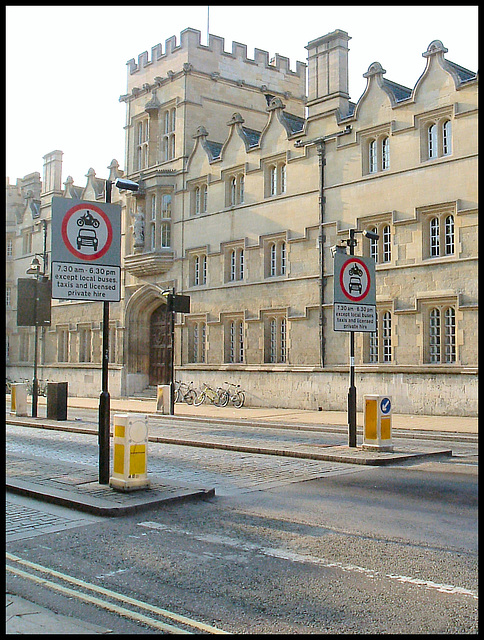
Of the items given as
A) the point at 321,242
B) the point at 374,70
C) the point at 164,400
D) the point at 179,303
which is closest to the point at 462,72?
the point at 374,70

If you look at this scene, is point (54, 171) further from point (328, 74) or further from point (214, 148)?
point (328, 74)

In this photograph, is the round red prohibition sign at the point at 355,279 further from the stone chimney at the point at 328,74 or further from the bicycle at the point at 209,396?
the bicycle at the point at 209,396

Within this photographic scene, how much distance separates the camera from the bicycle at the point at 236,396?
2934 centimetres

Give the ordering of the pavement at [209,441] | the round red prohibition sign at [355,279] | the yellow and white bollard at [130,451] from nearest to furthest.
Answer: the pavement at [209,441] < the yellow and white bollard at [130,451] < the round red prohibition sign at [355,279]

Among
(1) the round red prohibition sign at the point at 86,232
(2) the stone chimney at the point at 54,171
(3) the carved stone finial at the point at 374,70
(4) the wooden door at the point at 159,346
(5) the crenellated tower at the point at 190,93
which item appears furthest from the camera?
(2) the stone chimney at the point at 54,171

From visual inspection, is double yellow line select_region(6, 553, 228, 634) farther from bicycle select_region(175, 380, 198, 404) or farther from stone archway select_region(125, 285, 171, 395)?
stone archway select_region(125, 285, 171, 395)


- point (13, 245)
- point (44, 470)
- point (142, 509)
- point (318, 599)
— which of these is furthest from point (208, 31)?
point (318, 599)

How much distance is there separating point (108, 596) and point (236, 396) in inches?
945

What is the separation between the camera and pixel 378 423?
13.6m

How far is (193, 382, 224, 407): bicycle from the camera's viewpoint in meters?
30.1

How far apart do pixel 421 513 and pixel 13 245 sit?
145ft

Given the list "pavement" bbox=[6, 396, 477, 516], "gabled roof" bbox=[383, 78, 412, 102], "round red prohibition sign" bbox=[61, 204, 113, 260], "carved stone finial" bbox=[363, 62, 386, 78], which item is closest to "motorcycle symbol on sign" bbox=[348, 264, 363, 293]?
"pavement" bbox=[6, 396, 477, 516]

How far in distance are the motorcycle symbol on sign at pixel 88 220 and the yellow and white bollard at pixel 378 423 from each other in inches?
256

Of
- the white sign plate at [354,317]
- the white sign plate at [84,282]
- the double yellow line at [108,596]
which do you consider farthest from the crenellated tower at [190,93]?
the double yellow line at [108,596]
